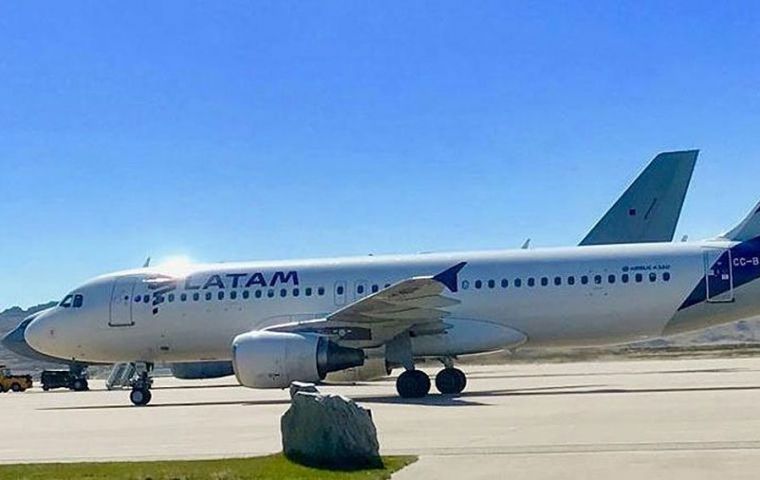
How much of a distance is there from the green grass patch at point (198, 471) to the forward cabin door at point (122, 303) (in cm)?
1655

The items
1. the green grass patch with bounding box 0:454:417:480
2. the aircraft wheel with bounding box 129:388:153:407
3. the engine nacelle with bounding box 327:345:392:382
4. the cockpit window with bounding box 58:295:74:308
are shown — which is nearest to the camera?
the green grass patch with bounding box 0:454:417:480

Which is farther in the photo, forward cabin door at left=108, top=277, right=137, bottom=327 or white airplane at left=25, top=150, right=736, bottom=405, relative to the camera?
forward cabin door at left=108, top=277, right=137, bottom=327

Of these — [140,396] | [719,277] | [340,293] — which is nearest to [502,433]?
[719,277]

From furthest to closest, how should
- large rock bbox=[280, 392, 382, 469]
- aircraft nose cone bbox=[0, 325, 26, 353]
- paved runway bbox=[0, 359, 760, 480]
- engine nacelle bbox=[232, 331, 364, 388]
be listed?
1. aircraft nose cone bbox=[0, 325, 26, 353]
2. engine nacelle bbox=[232, 331, 364, 388]
3. large rock bbox=[280, 392, 382, 469]
4. paved runway bbox=[0, 359, 760, 480]

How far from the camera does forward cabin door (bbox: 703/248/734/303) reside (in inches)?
943

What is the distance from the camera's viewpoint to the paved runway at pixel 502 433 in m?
9.92

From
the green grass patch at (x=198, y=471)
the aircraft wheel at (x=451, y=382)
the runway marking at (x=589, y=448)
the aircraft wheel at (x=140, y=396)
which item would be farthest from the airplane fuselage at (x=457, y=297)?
the green grass patch at (x=198, y=471)

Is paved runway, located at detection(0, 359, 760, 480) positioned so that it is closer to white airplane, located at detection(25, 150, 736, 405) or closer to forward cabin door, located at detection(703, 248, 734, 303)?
white airplane, located at detection(25, 150, 736, 405)

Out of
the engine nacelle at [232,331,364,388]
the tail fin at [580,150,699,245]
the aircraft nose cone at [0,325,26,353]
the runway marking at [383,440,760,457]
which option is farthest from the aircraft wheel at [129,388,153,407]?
the tail fin at [580,150,699,245]

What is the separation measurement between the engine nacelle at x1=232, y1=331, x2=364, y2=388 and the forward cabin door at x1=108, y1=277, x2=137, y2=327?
5.42 m

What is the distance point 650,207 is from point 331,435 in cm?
3429

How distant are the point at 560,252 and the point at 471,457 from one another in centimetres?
1516

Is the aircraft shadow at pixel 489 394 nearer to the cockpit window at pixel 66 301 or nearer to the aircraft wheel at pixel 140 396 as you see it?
the aircraft wheel at pixel 140 396

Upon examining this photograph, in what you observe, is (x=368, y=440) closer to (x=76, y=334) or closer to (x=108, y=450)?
(x=108, y=450)
